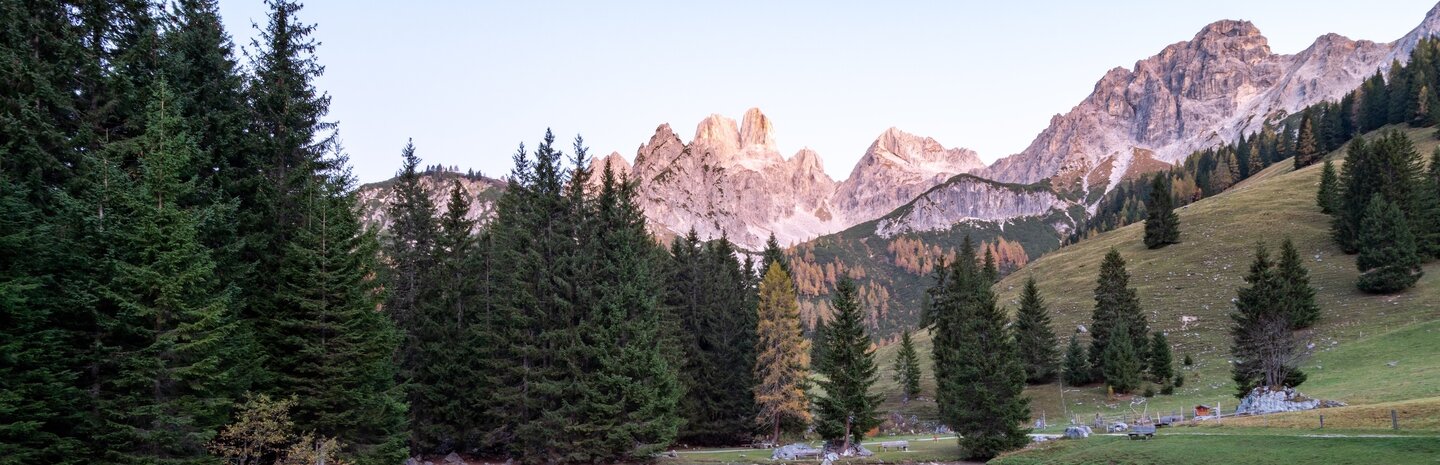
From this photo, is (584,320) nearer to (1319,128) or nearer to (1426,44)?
(1319,128)

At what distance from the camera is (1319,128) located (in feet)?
525

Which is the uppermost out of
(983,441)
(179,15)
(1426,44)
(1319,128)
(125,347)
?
(1426,44)

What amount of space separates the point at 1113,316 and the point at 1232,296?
2434cm

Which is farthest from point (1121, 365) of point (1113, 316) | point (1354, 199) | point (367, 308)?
point (367, 308)

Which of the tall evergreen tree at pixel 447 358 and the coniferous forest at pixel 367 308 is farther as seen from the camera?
the tall evergreen tree at pixel 447 358

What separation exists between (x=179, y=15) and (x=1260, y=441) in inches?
2200

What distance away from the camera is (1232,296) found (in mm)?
88750

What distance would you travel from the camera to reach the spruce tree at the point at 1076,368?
250 ft

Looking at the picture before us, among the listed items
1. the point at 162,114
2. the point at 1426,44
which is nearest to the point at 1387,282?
the point at 162,114

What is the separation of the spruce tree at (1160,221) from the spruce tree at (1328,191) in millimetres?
19192

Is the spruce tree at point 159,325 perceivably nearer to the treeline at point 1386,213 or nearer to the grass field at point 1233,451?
the grass field at point 1233,451

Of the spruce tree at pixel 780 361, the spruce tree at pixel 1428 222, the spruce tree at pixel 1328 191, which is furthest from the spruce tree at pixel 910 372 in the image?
the spruce tree at pixel 1328 191

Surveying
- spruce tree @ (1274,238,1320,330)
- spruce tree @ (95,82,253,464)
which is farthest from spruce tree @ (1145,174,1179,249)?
spruce tree @ (95,82,253,464)

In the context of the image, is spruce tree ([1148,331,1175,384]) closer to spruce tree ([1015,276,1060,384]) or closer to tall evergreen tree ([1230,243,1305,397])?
tall evergreen tree ([1230,243,1305,397])
